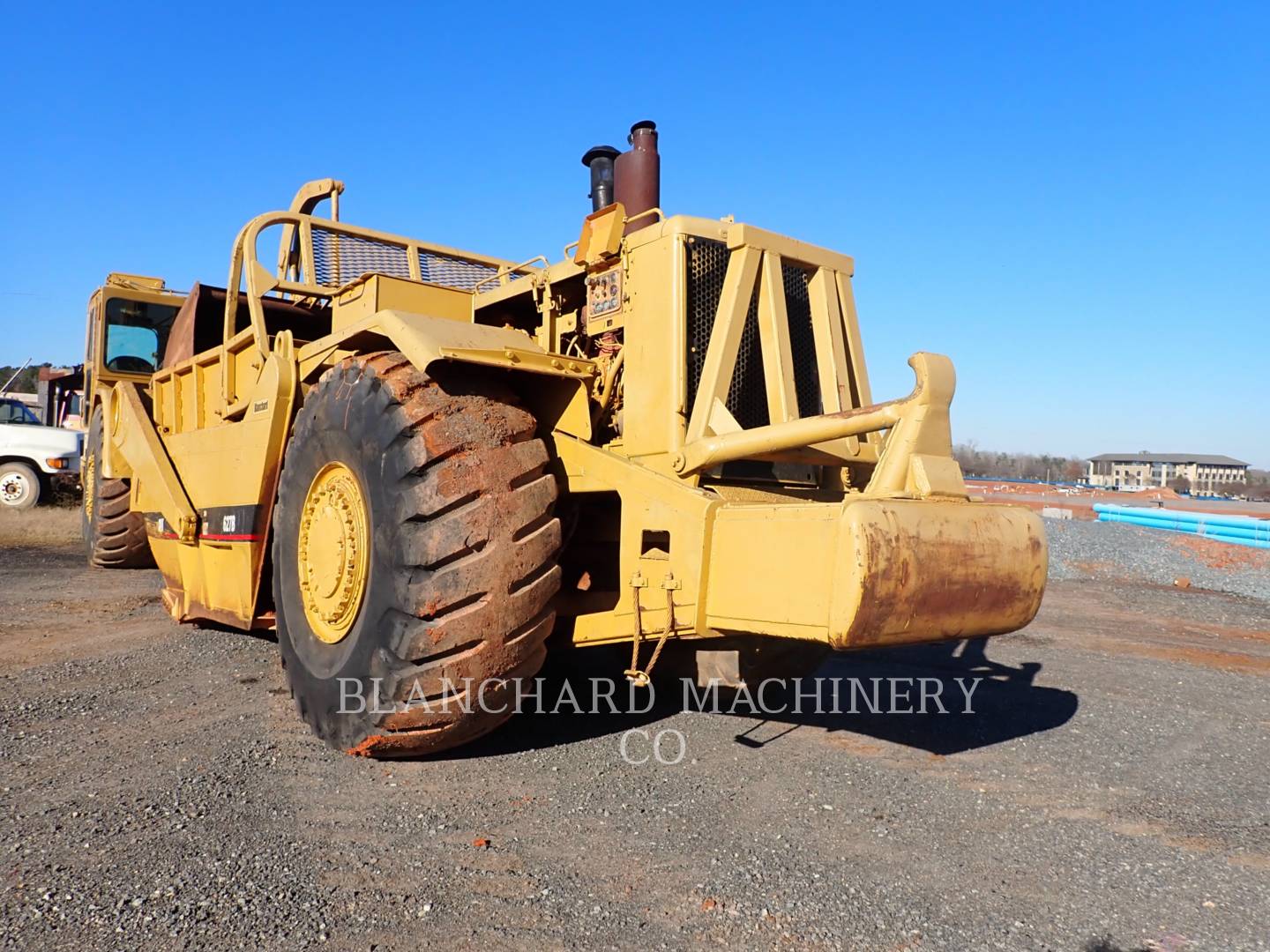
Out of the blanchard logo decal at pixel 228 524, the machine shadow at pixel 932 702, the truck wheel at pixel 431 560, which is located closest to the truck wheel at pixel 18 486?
Answer: the blanchard logo decal at pixel 228 524

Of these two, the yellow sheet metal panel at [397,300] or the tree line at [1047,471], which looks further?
the tree line at [1047,471]

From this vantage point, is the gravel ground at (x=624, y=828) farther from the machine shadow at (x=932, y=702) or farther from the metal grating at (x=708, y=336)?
the metal grating at (x=708, y=336)

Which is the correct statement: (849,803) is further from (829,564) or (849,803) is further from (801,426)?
(801,426)

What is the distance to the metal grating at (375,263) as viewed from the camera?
6449 millimetres

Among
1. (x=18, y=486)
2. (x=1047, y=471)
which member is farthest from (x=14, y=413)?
(x=1047, y=471)

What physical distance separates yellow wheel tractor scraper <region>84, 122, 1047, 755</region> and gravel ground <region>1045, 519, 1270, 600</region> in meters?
9.52

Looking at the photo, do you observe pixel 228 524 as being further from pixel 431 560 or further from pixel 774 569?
pixel 774 569

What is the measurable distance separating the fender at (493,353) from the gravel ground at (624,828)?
4.97ft

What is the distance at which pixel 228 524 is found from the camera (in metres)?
5.15

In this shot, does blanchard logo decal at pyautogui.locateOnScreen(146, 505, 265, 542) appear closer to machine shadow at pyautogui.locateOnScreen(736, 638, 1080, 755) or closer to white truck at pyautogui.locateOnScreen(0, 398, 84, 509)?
machine shadow at pyautogui.locateOnScreen(736, 638, 1080, 755)

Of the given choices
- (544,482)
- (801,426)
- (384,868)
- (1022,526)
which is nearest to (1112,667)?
(1022,526)

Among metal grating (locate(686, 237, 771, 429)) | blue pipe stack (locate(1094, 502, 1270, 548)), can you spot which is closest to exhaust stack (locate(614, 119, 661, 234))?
metal grating (locate(686, 237, 771, 429))

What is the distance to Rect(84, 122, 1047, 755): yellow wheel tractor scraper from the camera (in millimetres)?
3213

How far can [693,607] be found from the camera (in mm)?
3342
